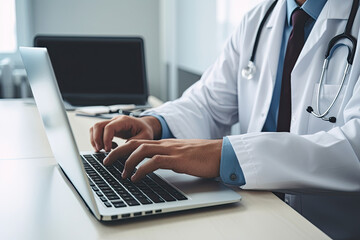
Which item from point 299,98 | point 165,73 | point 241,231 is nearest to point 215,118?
point 299,98

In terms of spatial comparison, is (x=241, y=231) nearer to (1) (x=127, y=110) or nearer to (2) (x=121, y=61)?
(1) (x=127, y=110)

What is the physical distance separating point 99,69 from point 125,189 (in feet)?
3.82

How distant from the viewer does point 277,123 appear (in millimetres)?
1159

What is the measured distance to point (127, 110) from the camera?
1.65 m

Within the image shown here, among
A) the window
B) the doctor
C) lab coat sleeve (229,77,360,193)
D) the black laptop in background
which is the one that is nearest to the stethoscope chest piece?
the doctor

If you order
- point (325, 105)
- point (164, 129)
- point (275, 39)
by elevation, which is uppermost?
point (275, 39)

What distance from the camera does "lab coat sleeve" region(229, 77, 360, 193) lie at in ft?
2.53

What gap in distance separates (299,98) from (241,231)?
56 centimetres

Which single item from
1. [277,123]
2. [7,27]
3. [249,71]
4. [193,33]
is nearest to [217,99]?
[249,71]

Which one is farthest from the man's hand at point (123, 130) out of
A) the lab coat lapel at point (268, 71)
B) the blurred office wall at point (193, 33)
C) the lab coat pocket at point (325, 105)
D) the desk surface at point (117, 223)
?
the blurred office wall at point (193, 33)

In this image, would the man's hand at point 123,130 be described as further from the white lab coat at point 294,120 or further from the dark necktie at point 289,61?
the dark necktie at point 289,61

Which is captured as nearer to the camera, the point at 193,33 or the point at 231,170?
the point at 231,170

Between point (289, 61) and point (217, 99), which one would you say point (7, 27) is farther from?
point (289, 61)

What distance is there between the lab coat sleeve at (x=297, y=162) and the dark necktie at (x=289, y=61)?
0.31 meters
